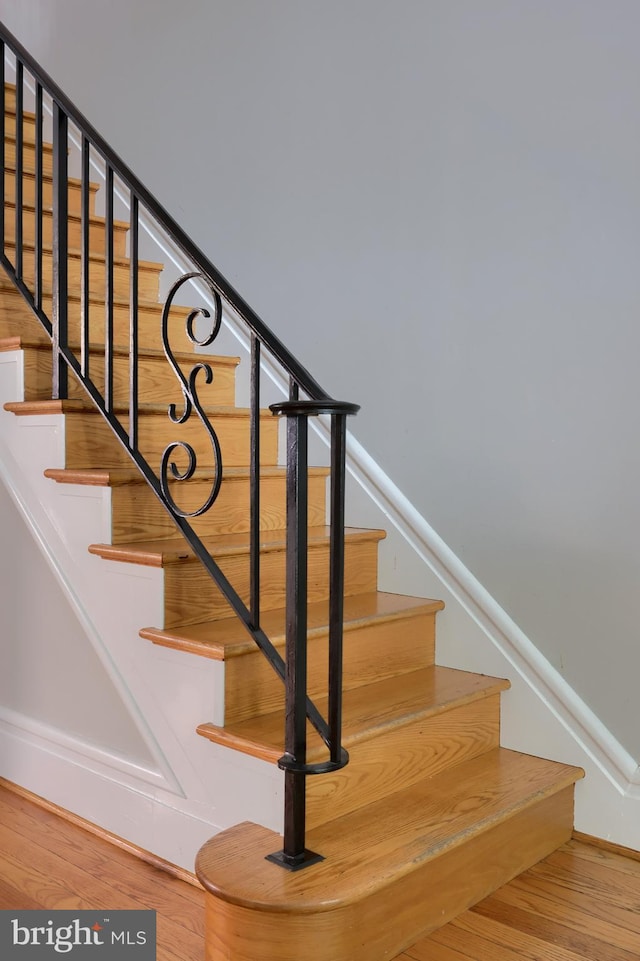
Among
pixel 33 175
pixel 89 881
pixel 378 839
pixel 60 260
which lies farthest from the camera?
pixel 33 175

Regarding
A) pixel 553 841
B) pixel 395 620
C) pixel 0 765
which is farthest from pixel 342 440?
Answer: pixel 0 765

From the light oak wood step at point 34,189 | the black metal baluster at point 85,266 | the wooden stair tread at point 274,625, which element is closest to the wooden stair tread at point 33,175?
the light oak wood step at point 34,189

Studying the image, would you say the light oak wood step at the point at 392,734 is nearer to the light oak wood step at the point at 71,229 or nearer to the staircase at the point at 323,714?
the staircase at the point at 323,714

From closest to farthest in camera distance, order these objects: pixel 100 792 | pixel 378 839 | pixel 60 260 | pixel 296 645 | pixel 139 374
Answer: pixel 296 645 < pixel 378 839 < pixel 100 792 < pixel 60 260 < pixel 139 374

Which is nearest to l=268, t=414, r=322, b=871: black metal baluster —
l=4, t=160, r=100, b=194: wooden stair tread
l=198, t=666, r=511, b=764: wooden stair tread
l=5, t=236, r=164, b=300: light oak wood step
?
l=198, t=666, r=511, b=764: wooden stair tread

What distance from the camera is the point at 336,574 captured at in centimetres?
167

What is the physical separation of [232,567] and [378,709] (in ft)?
1.69

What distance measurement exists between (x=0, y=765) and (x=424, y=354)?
1.75 meters

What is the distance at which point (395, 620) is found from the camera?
238cm

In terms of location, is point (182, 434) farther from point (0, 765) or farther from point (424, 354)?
point (0, 765)

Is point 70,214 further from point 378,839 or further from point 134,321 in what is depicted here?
point 378,839

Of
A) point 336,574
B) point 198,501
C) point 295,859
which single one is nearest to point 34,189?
point 198,501

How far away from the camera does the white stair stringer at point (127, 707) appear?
6.32 feet

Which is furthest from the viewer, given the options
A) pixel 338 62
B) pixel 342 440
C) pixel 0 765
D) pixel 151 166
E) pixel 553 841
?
pixel 151 166
